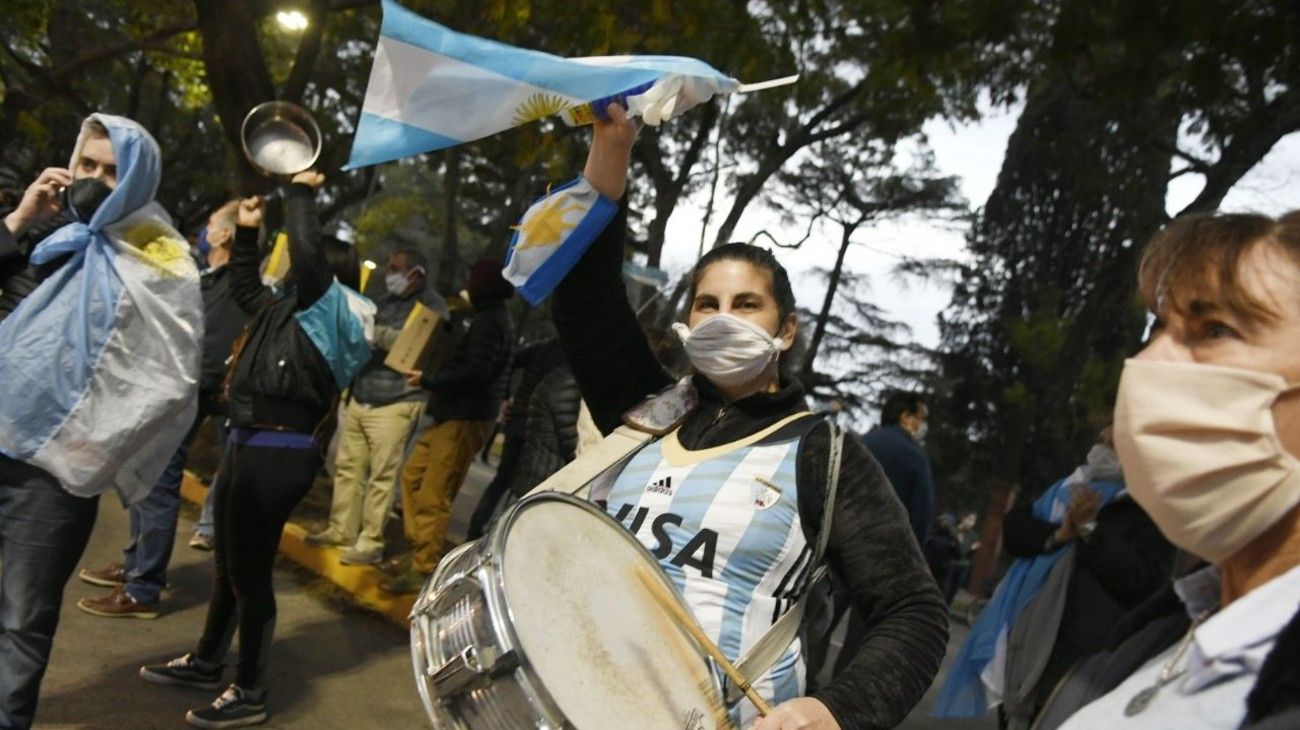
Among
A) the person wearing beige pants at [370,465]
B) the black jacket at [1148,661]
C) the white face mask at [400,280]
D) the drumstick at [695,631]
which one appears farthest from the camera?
the white face mask at [400,280]

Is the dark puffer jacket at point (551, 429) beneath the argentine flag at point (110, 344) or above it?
beneath

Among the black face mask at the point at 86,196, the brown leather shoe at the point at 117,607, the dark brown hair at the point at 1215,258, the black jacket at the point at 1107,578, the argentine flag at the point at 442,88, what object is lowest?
the brown leather shoe at the point at 117,607

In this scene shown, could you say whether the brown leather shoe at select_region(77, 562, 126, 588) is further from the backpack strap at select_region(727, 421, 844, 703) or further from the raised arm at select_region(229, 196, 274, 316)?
the backpack strap at select_region(727, 421, 844, 703)

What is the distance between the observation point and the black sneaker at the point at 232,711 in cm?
424

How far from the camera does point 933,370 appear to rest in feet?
131

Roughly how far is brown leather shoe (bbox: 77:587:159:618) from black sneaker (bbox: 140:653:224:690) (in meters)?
0.80

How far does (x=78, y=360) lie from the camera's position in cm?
335

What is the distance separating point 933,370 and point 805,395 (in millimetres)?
38488

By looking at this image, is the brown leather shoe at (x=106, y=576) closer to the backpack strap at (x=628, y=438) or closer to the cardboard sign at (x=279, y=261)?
the cardboard sign at (x=279, y=261)

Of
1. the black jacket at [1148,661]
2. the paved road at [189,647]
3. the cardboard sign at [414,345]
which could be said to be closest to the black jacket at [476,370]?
the cardboard sign at [414,345]

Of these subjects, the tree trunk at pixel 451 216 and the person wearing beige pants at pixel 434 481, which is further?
the tree trunk at pixel 451 216

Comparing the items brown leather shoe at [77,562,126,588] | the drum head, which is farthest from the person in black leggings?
the drum head

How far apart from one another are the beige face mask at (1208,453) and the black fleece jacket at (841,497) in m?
0.82

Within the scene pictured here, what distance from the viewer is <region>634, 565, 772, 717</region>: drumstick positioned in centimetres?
194
